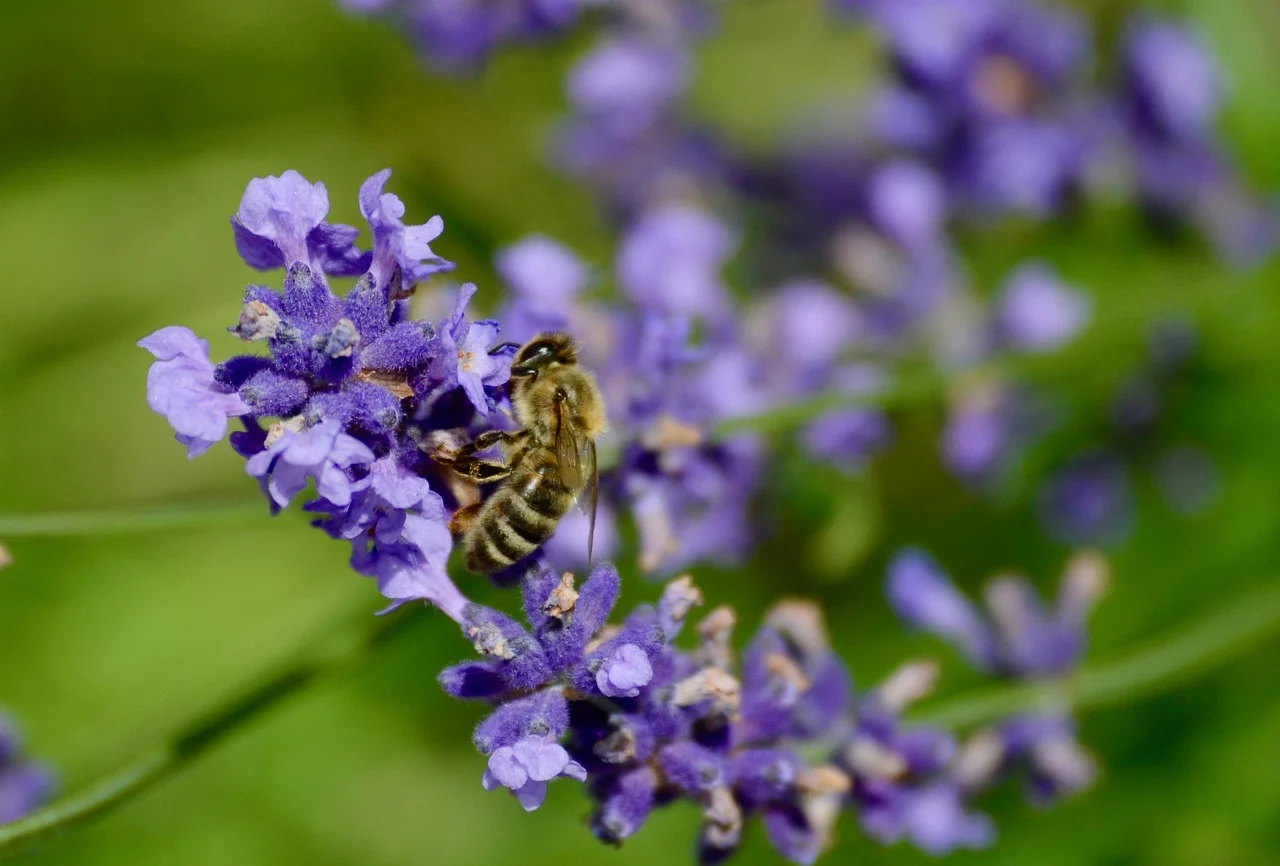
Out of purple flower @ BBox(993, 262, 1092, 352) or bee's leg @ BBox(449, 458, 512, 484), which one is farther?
purple flower @ BBox(993, 262, 1092, 352)

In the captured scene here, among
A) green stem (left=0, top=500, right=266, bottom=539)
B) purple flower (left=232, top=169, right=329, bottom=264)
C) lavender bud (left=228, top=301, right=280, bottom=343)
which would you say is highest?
purple flower (left=232, top=169, right=329, bottom=264)

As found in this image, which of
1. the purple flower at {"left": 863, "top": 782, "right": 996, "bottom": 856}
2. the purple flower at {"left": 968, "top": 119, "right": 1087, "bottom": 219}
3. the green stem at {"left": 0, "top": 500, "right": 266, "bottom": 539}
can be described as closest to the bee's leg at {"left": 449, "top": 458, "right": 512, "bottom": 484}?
the green stem at {"left": 0, "top": 500, "right": 266, "bottom": 539}

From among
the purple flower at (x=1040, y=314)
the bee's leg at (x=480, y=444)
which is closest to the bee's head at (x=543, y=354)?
the bee's leg at (x=480, y=444)

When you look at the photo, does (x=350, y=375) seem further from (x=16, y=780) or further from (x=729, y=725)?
(x=16, y=780)

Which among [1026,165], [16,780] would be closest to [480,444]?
[16,780]

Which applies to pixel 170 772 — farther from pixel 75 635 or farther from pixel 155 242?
pixel 155 242

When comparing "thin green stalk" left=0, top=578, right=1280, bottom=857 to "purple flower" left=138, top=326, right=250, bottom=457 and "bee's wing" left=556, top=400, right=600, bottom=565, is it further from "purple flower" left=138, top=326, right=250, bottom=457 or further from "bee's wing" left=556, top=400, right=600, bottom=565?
"purple flower" left=138, top=326, right=250, bottom=457

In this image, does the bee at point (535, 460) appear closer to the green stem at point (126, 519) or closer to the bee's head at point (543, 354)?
the bee's head at point (543, 354)

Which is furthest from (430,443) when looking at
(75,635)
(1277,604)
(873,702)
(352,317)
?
(75,635)
